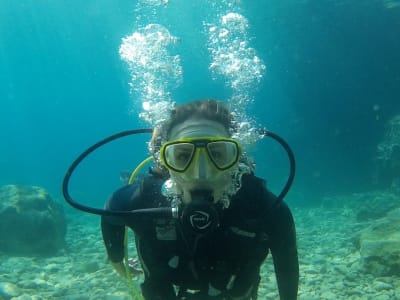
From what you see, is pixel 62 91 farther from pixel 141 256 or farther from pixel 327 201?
pixel 141 256

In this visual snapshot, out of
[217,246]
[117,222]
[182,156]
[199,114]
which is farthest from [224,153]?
[117,222]

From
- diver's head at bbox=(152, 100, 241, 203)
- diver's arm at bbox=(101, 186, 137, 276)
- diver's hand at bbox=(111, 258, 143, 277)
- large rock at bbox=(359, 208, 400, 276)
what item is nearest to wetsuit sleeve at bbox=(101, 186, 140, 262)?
diver's arm at bbox=(101, 186, 137, 276)

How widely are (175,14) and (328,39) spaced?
14012 millimetres

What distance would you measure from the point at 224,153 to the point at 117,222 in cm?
137

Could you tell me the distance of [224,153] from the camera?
308cm

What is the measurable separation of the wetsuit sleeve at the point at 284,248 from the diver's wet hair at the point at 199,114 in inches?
37.9

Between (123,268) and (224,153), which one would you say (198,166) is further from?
(123,268)

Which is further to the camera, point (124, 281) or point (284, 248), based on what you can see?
point (124, 281)

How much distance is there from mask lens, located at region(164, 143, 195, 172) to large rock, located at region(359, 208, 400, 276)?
6168mm

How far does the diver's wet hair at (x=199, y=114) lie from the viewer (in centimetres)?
338

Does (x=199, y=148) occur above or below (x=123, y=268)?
above

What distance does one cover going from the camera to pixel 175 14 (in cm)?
3244

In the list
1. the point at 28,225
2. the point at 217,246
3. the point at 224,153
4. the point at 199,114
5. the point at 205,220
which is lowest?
the point at 217,246

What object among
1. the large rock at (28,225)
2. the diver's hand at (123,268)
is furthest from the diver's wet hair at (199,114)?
the large rock at (28,225)
